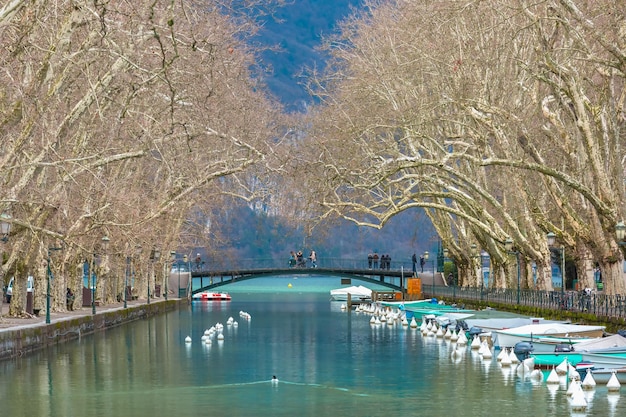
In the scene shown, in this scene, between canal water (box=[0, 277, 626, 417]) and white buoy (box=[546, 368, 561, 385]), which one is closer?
canal water (box=[0, 277, 626, 417])

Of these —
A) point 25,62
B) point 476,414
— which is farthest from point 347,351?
point 476,414

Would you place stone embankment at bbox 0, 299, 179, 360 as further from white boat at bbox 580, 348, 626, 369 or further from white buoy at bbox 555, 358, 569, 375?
white boat at bbox 580, 348, 626, 369

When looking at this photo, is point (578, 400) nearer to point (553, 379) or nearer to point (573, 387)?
point (573, 387)

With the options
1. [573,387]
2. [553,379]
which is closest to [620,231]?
[553,379]

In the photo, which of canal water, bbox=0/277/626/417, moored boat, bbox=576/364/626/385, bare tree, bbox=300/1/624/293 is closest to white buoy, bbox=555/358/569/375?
canal water, bbox=0/277/626/417

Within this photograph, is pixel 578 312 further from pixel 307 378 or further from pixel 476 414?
pixel 476 414

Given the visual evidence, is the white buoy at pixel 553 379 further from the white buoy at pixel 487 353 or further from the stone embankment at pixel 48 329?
the stone embankment at pixel 48 329

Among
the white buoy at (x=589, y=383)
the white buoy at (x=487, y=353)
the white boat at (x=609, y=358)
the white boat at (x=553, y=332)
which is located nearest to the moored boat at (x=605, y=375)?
the white boat at (x=609, y=358)

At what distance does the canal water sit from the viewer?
1077 inches

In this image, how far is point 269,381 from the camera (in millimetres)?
33688

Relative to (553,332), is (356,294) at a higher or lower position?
A: higher

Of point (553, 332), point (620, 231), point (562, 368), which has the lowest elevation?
point (562, 368)

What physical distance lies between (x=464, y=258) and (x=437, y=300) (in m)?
5.25

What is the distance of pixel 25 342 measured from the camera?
39.2 meters
